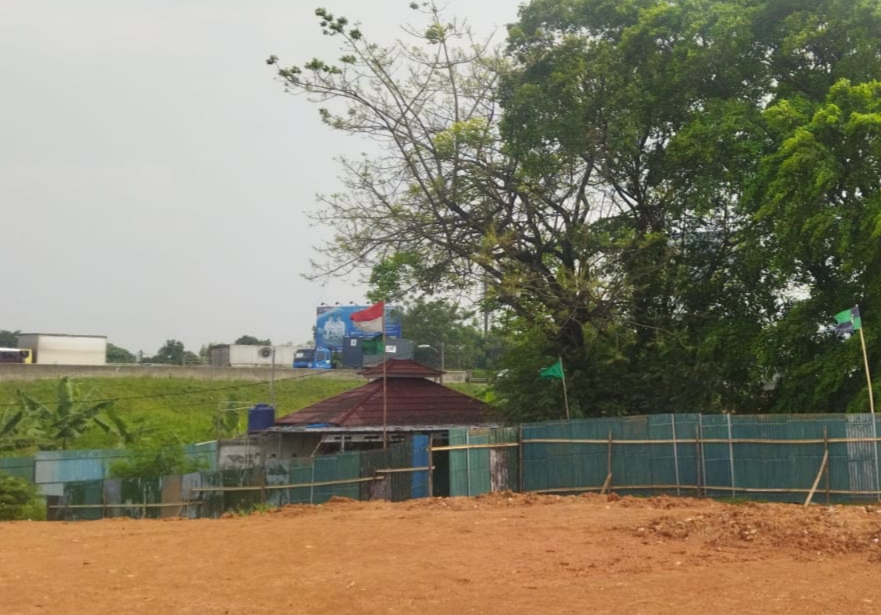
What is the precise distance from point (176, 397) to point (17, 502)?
2354cm

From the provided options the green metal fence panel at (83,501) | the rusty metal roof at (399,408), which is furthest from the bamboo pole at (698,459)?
the green metal fence panel at (83,501)

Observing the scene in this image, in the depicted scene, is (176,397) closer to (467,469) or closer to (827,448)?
(467,469)

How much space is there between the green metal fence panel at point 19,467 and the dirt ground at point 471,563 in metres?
11.1

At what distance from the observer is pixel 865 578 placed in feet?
37.8

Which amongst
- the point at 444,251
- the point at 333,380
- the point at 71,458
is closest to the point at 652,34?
the point at 444,251

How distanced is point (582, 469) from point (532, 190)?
25.4 ft

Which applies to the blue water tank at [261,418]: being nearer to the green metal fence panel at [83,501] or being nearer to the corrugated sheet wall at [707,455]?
the green metal fence panel at [83,501]

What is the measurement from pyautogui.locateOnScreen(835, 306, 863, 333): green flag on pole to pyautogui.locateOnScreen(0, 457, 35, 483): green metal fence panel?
874 inches

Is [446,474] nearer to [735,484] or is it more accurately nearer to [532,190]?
[735,484]

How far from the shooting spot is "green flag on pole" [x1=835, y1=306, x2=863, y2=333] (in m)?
20.5

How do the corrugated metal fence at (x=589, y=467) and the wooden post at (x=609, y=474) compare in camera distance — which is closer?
the corrugated metal fence at (x=589, y=467)

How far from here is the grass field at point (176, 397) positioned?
44.2 meters

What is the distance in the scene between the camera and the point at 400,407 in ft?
99.0

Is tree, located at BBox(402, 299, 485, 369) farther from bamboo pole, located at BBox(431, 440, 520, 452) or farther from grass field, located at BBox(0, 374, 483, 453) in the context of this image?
bamboo pole, located at BBox(431, 440, 520, 452)
